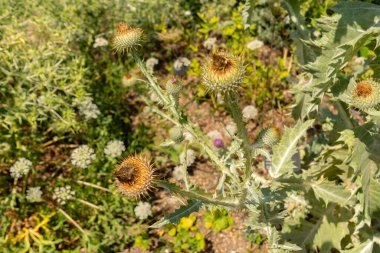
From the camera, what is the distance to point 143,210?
389cm

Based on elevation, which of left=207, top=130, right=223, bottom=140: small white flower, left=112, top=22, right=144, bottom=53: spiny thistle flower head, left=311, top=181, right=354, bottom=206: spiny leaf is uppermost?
left=112, top=22, right=144, bottom=53: spiny thistle flower head

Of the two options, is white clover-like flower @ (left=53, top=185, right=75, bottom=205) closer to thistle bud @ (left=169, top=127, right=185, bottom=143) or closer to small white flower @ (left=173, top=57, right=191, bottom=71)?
thistle bud @ (left=169, top=127, right=185, bottom=143)

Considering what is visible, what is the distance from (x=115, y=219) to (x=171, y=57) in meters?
2.52

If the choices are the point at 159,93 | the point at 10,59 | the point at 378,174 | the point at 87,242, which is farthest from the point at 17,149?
the point at 378,174

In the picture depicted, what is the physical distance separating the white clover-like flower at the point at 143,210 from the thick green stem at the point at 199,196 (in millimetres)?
1766

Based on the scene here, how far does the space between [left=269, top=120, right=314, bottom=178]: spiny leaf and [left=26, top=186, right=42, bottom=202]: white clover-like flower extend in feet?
7.41

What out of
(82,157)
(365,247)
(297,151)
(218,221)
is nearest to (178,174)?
(218,221)

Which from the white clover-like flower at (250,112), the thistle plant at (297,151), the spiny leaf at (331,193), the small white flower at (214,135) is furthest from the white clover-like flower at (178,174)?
the spiny leaf at (331,193)

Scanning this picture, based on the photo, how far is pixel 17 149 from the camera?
410cm

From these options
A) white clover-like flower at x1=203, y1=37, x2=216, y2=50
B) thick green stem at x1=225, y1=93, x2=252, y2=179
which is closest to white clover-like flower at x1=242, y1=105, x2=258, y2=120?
white clover-like flower at x1=203, y1=37, x2=216, y2=50

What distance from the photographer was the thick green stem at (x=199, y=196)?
194cm

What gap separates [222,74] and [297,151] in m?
1.15

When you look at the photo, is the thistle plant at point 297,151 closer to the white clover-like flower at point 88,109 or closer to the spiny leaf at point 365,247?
the spiny leaf at point 365,247

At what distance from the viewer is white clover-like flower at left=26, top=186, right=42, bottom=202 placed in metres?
3.78
